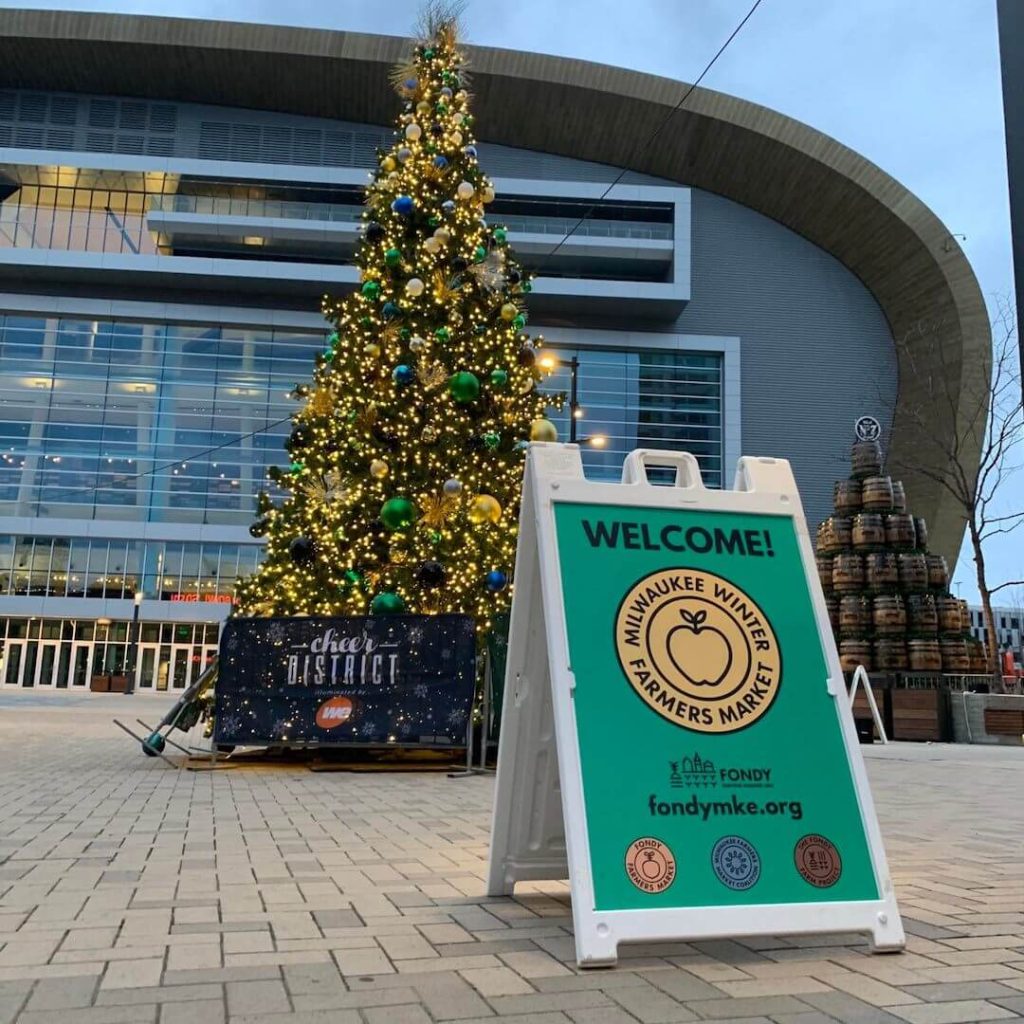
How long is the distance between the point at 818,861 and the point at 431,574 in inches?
288

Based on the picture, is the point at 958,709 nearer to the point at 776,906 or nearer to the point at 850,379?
the point at 776,906

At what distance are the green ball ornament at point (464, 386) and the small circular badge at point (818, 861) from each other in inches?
325

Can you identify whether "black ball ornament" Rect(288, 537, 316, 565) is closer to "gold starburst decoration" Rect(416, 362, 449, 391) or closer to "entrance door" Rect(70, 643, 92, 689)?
"gold starburst decoration" Rect(416, 362, 449, 391)

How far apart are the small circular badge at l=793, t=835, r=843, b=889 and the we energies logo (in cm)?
47

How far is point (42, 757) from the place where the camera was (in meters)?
11.0

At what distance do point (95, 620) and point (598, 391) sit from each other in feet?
91.0

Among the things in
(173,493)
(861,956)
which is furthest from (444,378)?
(173,493)

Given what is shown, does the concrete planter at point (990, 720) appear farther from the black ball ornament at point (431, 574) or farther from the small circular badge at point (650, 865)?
the small circular badge at point (650, 865)

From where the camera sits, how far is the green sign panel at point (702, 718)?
3.29 meters

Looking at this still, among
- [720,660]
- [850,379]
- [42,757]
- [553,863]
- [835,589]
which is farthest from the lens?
[850,379]

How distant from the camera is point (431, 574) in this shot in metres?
10.4

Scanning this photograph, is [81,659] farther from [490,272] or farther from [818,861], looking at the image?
[818,861]

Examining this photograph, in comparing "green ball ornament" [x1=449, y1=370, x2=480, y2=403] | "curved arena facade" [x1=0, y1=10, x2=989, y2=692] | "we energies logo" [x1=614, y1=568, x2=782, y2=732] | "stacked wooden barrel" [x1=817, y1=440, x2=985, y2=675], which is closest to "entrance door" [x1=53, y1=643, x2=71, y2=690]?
"curved arena facade" [x1=0, y1=10, x2=989, y2=692]

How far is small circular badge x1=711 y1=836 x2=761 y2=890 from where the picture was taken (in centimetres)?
329
